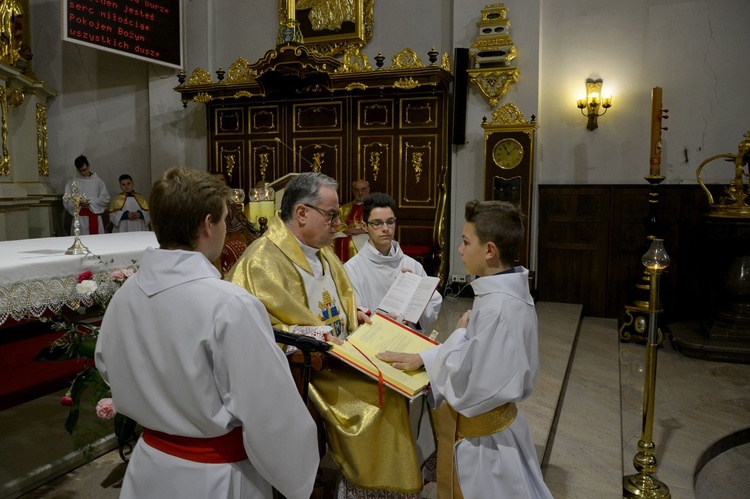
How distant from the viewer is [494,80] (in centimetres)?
757

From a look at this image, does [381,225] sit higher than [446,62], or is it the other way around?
[446,62]

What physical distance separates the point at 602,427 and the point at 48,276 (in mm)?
3586

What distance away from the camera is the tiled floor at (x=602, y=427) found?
3.23 m

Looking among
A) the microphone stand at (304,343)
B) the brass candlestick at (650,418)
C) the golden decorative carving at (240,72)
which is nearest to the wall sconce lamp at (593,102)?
the golden decorative carving at (240,72)

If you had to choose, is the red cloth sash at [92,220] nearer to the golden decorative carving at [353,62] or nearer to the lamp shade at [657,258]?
the golden decorative carving at [353,62]

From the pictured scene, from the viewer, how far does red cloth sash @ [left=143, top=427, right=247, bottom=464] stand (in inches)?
61.9

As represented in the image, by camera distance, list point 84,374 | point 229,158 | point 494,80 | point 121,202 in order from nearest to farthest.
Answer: point 84,374, point 494,80, point 229,158, point 121,202

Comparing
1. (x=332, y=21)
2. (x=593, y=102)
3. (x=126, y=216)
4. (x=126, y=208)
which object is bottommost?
(x=126, y=216)

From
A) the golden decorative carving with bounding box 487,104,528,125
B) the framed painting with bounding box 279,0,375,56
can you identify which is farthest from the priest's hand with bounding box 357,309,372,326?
the framed painting with bounding box 279,0,375,56

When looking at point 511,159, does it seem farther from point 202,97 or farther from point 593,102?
point 202,97

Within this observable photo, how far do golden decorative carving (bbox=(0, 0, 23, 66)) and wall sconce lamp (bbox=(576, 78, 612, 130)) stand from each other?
816 cm

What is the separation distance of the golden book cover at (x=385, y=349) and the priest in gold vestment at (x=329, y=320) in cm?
13

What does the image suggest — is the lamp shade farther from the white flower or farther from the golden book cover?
the white flower

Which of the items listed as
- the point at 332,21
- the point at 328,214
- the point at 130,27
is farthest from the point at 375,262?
the point at 130,27
